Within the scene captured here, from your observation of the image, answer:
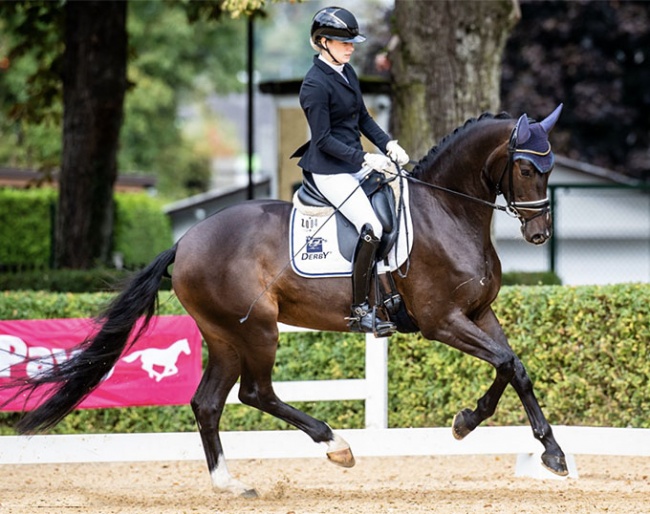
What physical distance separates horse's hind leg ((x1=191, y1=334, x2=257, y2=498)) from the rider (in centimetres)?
102

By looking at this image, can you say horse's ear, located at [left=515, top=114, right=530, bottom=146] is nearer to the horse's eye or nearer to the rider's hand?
the horse's eye

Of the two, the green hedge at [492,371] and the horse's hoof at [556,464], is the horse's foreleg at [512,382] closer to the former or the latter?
the horse's hoof at [556,464]

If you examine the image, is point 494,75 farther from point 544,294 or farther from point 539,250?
point 539,250

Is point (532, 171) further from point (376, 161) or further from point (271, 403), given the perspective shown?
point (271, 403)

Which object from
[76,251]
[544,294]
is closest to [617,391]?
[544,294]

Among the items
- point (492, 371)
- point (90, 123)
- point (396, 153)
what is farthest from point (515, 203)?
point (90, 123)

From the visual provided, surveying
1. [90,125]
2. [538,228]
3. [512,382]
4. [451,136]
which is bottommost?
[512,382]

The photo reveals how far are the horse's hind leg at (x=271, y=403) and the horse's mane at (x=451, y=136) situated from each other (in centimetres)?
154

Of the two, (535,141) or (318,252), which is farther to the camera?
(318,252)

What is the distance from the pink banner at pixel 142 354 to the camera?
8789 millimetres

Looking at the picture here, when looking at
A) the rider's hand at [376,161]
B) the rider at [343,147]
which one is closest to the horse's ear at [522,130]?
the rider at [343,147]

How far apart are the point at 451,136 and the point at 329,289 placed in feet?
4.22

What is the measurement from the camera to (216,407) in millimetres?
7656

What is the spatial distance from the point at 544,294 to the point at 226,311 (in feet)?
10.1
